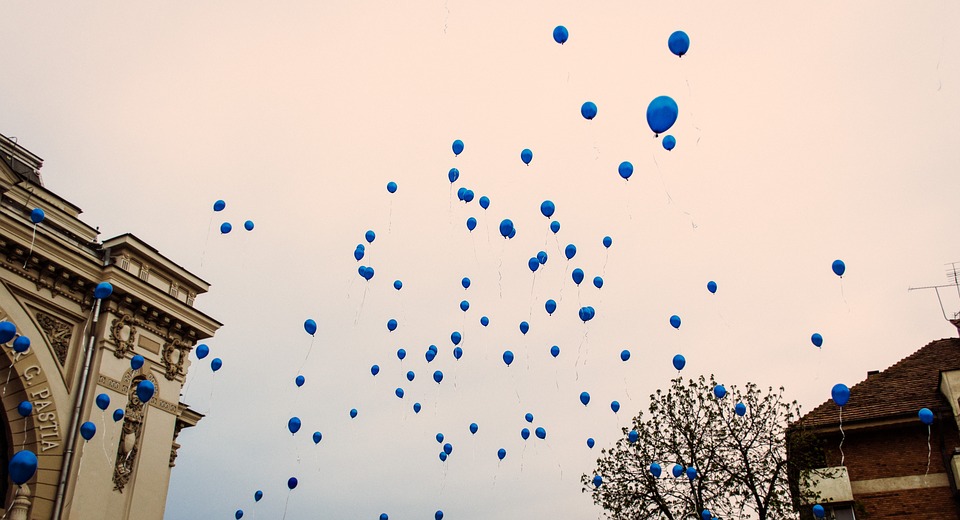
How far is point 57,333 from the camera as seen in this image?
16.2 metres

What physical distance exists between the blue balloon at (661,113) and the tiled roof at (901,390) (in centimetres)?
1315

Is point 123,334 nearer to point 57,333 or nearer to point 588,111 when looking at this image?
point 57,333

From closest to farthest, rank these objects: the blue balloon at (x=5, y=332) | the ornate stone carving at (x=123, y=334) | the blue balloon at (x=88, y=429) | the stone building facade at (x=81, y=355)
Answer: the blue balloon at (x=5, y=332) < the blue balloon at (x=88, y=429) < the stone building facade at (x=81, y=355) < the ornate stone carving at (x=123, y=334)

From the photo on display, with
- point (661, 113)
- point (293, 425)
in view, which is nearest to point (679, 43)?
point (661, 113)

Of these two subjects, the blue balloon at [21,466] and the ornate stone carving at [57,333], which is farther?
the ornate stone carving at [57,333]

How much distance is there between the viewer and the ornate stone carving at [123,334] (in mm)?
17109

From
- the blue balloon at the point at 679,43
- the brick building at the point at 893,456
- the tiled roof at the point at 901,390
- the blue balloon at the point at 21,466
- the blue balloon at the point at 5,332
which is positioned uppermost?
the blue balloon at the point at 679,43

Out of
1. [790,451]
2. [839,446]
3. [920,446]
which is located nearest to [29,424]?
[790,451]

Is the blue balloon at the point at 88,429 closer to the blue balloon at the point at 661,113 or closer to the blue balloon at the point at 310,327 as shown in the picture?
the blue balloon at the point at 310,327

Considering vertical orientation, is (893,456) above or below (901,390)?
below

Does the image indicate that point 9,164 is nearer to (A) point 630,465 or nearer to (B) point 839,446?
(A) point 630,465

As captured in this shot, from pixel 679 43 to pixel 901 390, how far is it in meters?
15.2

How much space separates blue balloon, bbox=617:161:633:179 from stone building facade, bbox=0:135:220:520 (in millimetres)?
12918

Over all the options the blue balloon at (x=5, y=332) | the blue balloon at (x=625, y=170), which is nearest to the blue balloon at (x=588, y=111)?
the blue balloon at (x=625, y=170)
